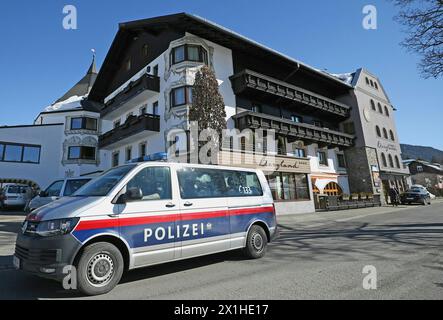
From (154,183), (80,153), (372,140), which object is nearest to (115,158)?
(80,153)

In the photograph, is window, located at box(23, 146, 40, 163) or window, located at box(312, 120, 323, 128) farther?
window, located at box(312, 120, 323, 128)

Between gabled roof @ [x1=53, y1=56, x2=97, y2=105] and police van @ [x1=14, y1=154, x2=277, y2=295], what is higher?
gabled roof @ [x1=53, y1=56, x2=97, y2=105]

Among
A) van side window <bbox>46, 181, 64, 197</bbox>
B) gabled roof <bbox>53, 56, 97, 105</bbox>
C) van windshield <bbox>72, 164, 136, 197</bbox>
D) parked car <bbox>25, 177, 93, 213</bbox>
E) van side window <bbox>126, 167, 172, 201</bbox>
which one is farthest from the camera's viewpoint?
gabled roof <bbox>53, 56, 97, 105</bbox>

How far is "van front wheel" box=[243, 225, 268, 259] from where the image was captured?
6469 millimetres

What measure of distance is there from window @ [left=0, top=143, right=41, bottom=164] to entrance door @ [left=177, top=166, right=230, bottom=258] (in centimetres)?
2787

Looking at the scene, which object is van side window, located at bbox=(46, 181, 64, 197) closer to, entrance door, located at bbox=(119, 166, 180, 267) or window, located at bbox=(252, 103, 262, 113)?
entrance door, located at bbox=(119, 166, 180, 267)

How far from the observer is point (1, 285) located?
4.74 metres

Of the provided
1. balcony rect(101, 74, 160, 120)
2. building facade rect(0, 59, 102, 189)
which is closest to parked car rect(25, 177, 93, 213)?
balcony rect(101, 74, 160, 120)

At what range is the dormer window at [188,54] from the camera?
19141 mm

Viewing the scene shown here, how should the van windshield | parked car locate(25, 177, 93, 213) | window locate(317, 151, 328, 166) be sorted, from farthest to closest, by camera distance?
1. window locate(317, 151, 328, 166)
2. parked car locate(25, 177, 93, 213)
3. the van windshield

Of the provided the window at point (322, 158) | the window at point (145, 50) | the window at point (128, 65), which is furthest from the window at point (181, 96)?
the window at point (322, 158)

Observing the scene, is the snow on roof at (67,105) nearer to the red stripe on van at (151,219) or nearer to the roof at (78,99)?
the roof at (78,99)
